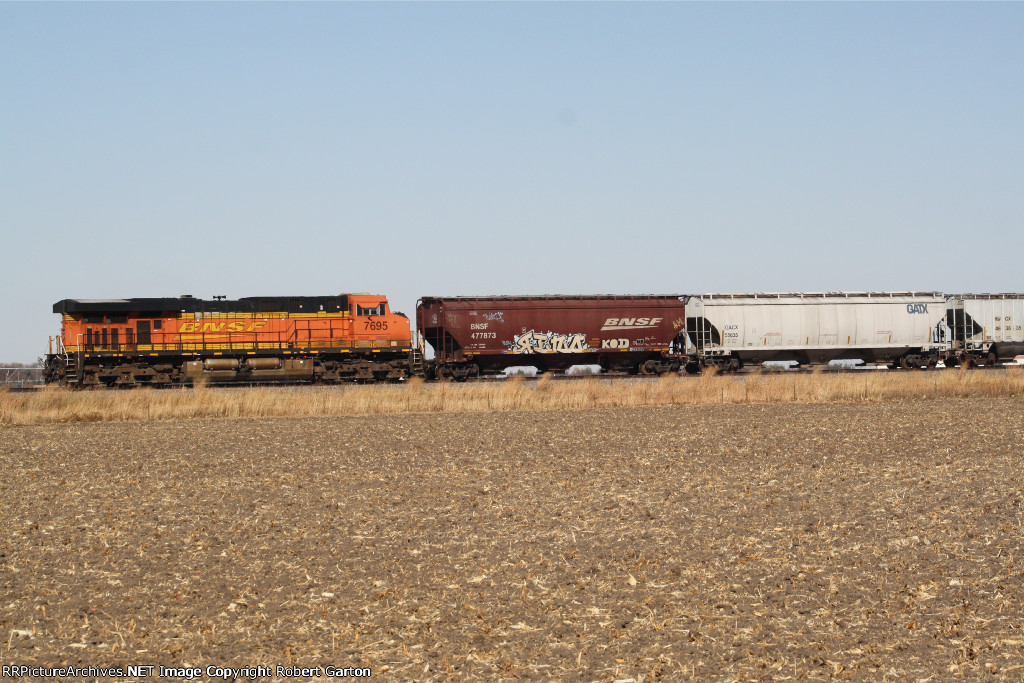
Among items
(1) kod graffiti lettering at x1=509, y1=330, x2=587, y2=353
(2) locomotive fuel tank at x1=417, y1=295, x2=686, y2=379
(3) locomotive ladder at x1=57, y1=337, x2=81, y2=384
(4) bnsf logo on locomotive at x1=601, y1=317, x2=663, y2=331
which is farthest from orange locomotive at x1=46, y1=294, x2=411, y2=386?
(4) bnsf logo on locomotive at x1=601, y1=317, x2=663, y2=331

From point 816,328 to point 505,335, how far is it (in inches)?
472

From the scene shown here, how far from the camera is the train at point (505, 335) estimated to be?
3238 cm

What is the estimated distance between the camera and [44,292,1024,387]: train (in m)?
32.4

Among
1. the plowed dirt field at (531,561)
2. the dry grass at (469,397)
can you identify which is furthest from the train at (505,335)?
the plowed dirt field at (531,561)

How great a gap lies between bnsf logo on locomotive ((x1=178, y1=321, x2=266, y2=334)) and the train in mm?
48

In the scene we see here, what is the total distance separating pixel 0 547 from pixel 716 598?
21.0ft

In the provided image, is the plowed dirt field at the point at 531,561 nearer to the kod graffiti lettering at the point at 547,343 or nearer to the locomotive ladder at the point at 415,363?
the locomotive ladder at the point at 415,363

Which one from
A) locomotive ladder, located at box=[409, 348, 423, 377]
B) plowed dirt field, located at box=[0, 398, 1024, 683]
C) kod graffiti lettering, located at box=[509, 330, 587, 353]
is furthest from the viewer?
kod graffiti lettering, located at box=[509, 330, 587, 353]

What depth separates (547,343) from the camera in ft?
112

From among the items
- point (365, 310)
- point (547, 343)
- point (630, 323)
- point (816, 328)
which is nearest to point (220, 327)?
point (365, 310)

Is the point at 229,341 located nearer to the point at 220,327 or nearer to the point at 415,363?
the point at 220,327

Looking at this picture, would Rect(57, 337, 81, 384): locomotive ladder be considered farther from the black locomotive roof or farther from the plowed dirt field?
the plowed dirt field

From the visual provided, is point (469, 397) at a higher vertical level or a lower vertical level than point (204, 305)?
lower

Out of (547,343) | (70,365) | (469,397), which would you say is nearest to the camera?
(469,397)
